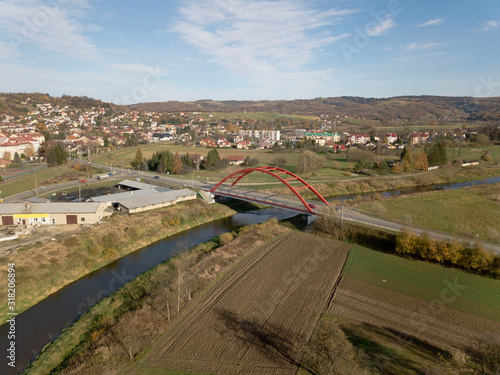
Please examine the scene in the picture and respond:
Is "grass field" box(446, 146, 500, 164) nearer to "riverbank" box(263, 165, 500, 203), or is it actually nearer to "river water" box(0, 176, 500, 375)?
"riverbank" box(263, 165, 500, 203)

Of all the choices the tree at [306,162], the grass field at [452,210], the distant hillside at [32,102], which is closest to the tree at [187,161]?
the tree at [306,162]

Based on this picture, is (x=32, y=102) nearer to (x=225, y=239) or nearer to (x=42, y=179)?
(x=42, y=179)

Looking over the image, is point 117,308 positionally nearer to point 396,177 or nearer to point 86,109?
point 396,177

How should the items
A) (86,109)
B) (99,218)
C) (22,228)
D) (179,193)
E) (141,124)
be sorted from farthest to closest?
(86,109), (141,124), (179,193), (99,218), (22,228)

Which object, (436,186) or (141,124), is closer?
(436,186)

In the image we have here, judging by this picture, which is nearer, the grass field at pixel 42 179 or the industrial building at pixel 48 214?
the industrial building at pixel 48 214

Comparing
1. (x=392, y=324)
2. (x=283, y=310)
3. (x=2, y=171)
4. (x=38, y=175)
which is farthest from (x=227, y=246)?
(x=2, y=171)

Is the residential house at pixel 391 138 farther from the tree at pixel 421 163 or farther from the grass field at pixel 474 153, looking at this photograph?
the tree at pixel 421 163
